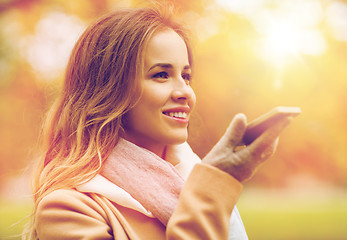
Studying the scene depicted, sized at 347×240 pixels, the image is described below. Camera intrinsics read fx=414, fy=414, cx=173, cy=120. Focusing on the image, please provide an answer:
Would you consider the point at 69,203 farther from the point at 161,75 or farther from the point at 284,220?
the point at 284,220

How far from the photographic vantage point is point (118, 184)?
66.9 inches

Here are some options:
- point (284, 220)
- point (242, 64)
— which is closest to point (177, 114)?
point (242, 64)

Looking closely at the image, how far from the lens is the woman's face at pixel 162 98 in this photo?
175 centimetres

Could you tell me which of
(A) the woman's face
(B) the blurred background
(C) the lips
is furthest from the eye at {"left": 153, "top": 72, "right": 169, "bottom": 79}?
(B) the blurred background

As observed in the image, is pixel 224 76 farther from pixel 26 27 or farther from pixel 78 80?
pixel 78 80

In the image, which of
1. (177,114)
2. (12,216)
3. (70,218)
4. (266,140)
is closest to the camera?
(266,140)

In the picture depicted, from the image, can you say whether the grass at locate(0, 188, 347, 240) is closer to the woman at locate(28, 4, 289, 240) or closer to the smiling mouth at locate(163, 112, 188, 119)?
the woman at locate(28, 4, 289, 240)

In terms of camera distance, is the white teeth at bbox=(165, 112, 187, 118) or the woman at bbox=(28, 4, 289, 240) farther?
the white teeth at bbox=(165, 112, 187, 118)

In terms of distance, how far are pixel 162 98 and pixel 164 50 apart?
224 millimetres

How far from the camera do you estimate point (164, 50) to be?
5.94 feet

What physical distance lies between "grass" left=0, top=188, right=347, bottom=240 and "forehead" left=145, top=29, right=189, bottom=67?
4589 mm

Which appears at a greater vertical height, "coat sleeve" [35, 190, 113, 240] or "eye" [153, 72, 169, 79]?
"eye" [153, 72, 169, 79]

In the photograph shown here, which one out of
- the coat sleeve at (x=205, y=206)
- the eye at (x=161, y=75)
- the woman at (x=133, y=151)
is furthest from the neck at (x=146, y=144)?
the coat sleeve at (x=205, y=206)

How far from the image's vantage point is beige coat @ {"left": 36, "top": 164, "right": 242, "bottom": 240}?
145 cm
